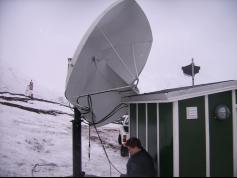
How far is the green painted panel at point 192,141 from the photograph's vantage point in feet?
15.6

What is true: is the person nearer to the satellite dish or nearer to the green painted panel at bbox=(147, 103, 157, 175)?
the green painted panel at bbox=(147, 103, 157, 175)

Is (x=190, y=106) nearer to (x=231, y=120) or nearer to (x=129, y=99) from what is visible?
(x=231, y=120)

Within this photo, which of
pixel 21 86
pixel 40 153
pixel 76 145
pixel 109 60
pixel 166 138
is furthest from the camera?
pixel 21 86

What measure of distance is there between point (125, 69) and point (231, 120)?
280 cm

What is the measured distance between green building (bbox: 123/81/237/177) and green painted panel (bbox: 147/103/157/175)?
0.07 feet

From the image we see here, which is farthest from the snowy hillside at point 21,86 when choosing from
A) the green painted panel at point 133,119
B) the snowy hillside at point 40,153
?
the green painted panel at point 133,119

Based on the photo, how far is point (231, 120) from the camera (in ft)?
17.1

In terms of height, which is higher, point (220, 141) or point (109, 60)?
point (109, 60)

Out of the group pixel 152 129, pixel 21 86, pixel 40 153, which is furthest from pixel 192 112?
pixel 21 86

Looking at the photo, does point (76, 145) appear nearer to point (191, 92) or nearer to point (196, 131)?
point (196, 131)

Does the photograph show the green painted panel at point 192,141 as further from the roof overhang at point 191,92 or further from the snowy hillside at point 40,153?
the snowy hillside at point 40,153

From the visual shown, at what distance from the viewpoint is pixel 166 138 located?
4945 millimetres

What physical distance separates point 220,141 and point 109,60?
124 inches

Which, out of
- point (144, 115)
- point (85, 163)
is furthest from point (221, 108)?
point (85, 163)
